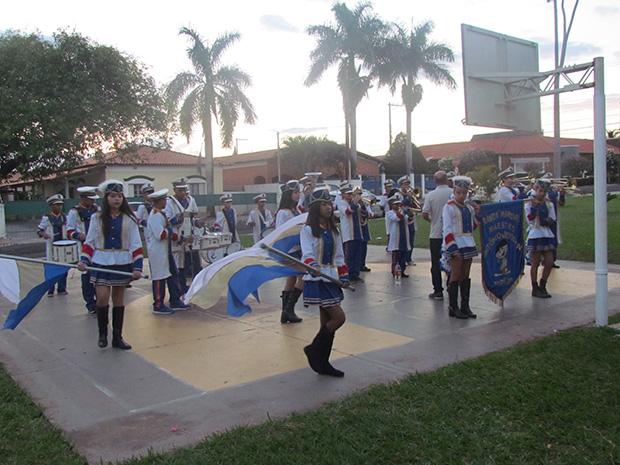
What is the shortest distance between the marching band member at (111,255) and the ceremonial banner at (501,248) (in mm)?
4438

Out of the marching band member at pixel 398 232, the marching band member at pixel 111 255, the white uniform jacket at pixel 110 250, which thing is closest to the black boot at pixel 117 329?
the marching band member at pixel 111 255

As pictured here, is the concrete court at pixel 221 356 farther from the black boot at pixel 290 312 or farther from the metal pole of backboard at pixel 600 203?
the metal pole of backboard at pixel 600 203

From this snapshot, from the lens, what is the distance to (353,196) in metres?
10.1

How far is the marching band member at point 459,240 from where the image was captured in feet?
23.3

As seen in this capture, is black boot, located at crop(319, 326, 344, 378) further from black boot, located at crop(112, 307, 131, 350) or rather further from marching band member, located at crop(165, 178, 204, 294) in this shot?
marching band member, located at crop(165, 178, 204, 294)

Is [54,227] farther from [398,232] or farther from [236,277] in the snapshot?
[236,277]

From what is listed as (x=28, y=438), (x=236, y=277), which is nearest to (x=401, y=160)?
(x=236, y=277)

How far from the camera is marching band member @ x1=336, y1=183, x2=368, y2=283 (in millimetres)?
9875

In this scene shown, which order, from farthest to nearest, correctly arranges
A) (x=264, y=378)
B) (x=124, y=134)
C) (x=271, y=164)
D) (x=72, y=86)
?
(x=271, y=164) < (x=124, y=134) < (x=72, y=86) < (x=264, y=378)

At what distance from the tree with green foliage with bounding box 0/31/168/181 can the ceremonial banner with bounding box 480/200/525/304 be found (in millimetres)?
22076

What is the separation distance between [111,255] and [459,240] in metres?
4.18

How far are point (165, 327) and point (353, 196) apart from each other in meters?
4.27

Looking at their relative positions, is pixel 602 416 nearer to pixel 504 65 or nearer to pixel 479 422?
pixel 479 422

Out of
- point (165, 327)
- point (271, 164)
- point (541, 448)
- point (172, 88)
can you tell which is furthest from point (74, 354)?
point (271, 164)
